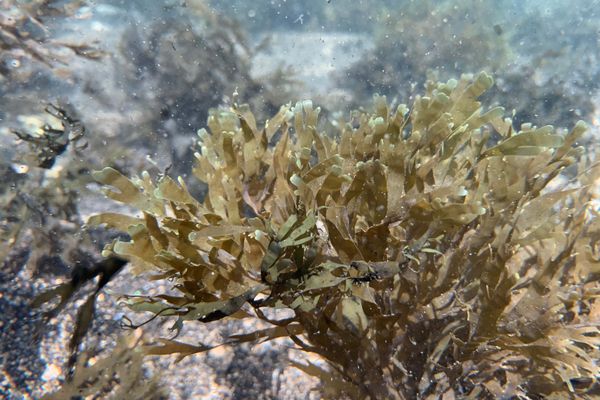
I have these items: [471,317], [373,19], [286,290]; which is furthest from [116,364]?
[373,19]

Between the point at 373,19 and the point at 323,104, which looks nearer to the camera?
the point at 323,104

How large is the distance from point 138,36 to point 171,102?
5.92 ft

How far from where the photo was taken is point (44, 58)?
4863 millimetres

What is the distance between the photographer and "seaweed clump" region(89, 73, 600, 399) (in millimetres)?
1415

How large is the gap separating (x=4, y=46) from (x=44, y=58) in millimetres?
399

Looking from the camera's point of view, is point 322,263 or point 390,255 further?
point 390,255

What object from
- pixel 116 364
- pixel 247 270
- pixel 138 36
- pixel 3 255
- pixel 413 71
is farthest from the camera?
pixel 413 71

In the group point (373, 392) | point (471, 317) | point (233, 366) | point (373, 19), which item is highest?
point (373, 19)

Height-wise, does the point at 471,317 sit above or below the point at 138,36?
below

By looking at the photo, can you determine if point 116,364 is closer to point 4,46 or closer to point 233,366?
point 233,366

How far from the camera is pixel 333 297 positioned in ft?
4.94

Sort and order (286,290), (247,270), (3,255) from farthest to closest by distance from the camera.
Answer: (3,255) < (247,270) < (286,290)

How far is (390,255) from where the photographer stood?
1.60 metres

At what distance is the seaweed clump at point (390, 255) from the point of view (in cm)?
142
